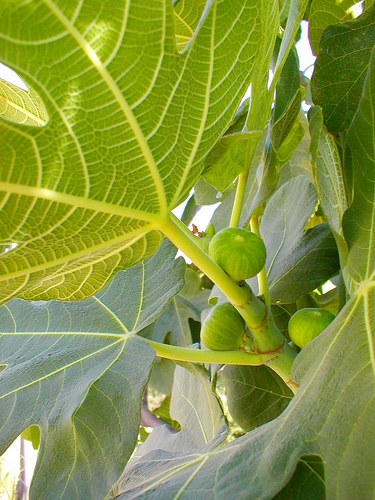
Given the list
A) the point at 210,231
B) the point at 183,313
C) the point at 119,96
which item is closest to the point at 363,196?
the point at 119,96

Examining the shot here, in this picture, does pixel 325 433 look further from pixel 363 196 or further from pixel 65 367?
pixel 65 367

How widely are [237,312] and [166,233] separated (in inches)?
7.0

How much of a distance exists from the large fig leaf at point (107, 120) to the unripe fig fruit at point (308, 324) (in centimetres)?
24

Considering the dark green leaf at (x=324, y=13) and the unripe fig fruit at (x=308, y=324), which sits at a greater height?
the dark green leaf at (x=324, y=13)

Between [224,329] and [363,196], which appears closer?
[363,196]

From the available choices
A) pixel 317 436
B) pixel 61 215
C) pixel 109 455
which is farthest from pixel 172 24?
pixel 109 455

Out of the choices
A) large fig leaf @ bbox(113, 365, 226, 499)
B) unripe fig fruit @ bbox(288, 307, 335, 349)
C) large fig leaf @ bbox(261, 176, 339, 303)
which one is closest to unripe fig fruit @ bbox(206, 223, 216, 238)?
large fig leaf @ bbox(261, 176, 339, 303)

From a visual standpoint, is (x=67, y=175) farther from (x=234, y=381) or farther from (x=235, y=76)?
(x=234, y=381)

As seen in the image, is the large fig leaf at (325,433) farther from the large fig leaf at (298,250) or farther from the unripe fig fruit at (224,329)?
the large fig leaf at (298,250)

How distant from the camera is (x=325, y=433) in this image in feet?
1.45

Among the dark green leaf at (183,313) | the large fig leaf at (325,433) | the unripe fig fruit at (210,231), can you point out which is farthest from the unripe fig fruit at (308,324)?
the dark green leaf at (183,313)

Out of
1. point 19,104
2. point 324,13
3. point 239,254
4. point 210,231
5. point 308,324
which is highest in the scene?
point 19,104

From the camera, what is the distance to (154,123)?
46 cm

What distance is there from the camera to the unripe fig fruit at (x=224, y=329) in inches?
25.5
